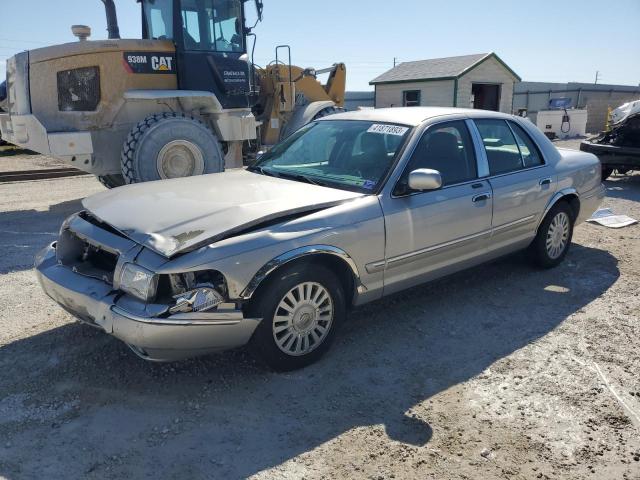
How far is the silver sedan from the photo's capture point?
2.96 meters

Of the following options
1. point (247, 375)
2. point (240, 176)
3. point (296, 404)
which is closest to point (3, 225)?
point (240, 176)

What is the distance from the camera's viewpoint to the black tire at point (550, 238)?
5.08 meters

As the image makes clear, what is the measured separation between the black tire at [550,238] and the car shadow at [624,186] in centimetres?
448

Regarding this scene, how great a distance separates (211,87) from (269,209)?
5.79m

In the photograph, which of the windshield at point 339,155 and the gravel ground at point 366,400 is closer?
the gravel ground at point 366,400

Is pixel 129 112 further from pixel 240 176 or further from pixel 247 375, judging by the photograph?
pixel 247 375

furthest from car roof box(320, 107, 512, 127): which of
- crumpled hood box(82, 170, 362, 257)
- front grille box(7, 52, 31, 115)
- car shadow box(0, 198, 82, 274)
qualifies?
front grille box(7, 52, 31, 115)

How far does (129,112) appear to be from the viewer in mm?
7992

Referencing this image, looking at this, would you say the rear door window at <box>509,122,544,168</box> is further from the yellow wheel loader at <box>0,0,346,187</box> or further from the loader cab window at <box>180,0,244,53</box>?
the loader cab window at <box>180,0,244,53</box>

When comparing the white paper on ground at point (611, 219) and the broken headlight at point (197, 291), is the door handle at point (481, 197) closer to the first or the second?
the broken headlight at point (197, 291)

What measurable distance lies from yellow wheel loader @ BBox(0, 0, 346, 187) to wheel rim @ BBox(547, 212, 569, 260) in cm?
502

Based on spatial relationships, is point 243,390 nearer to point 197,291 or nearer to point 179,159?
point 197,291

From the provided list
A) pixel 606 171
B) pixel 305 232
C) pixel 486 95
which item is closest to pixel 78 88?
pixel 305 232

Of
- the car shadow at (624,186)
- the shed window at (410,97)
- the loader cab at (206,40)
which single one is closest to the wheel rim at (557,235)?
the car shadow at (624,186)
